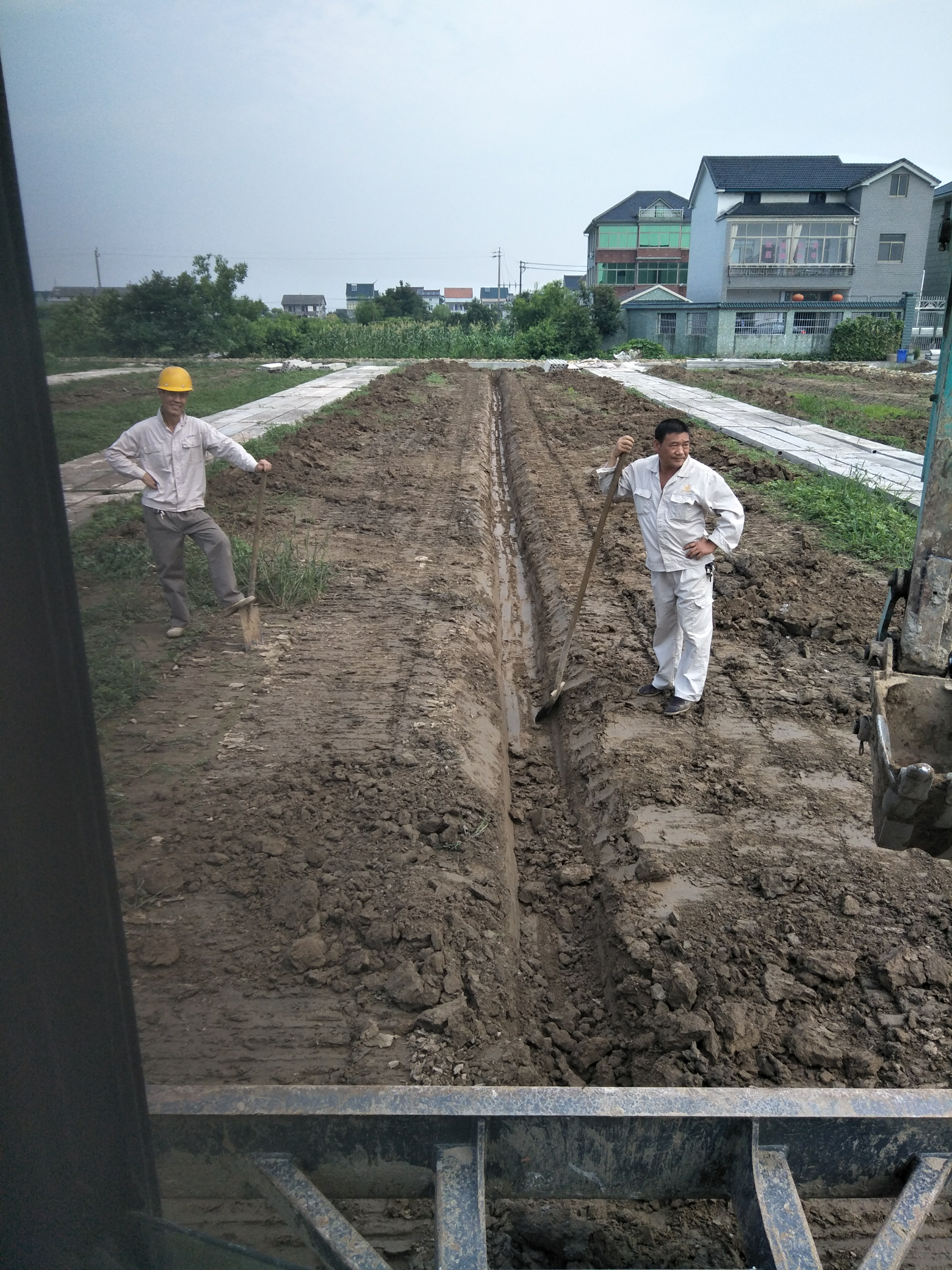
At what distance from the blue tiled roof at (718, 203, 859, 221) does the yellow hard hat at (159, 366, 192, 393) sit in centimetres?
4409

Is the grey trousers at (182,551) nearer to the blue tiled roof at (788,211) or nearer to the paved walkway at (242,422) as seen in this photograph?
the paved walkway at (242,422)

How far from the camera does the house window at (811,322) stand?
4144 cm

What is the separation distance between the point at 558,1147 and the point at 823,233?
48811 millimetres

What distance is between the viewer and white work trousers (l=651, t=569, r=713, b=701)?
18.5 ft

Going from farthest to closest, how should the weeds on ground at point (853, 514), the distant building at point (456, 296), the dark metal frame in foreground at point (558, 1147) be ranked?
the distant building at point (456, 296) → the weeds on ground at point (853, 514) → the dark metal frame in foreground at point (558, 1147)

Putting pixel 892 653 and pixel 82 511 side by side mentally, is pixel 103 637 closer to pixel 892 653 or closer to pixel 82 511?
pixel 82 511

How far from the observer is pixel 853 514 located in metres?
9.67

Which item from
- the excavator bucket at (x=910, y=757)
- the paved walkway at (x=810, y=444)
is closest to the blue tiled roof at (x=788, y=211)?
the paved walkway at (x=810, y=444)

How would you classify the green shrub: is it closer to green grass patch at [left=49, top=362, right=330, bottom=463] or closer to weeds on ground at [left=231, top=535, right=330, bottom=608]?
weeds on ground at [left=231, top=535, right=330, bottom=608]

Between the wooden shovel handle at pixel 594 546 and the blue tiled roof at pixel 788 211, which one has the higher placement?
the blue tiled roof at pixel 788 211

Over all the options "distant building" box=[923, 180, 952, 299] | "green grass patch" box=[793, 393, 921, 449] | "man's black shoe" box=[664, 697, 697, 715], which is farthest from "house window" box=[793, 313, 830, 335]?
"man's black shoe" box=[664, 697, 697, 715]

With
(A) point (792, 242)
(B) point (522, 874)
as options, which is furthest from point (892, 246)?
(B) point (522, 874)

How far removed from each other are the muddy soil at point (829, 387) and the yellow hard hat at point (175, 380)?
40.6ft

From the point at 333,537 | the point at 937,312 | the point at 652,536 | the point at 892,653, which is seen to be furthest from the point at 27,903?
the point at 937,312
